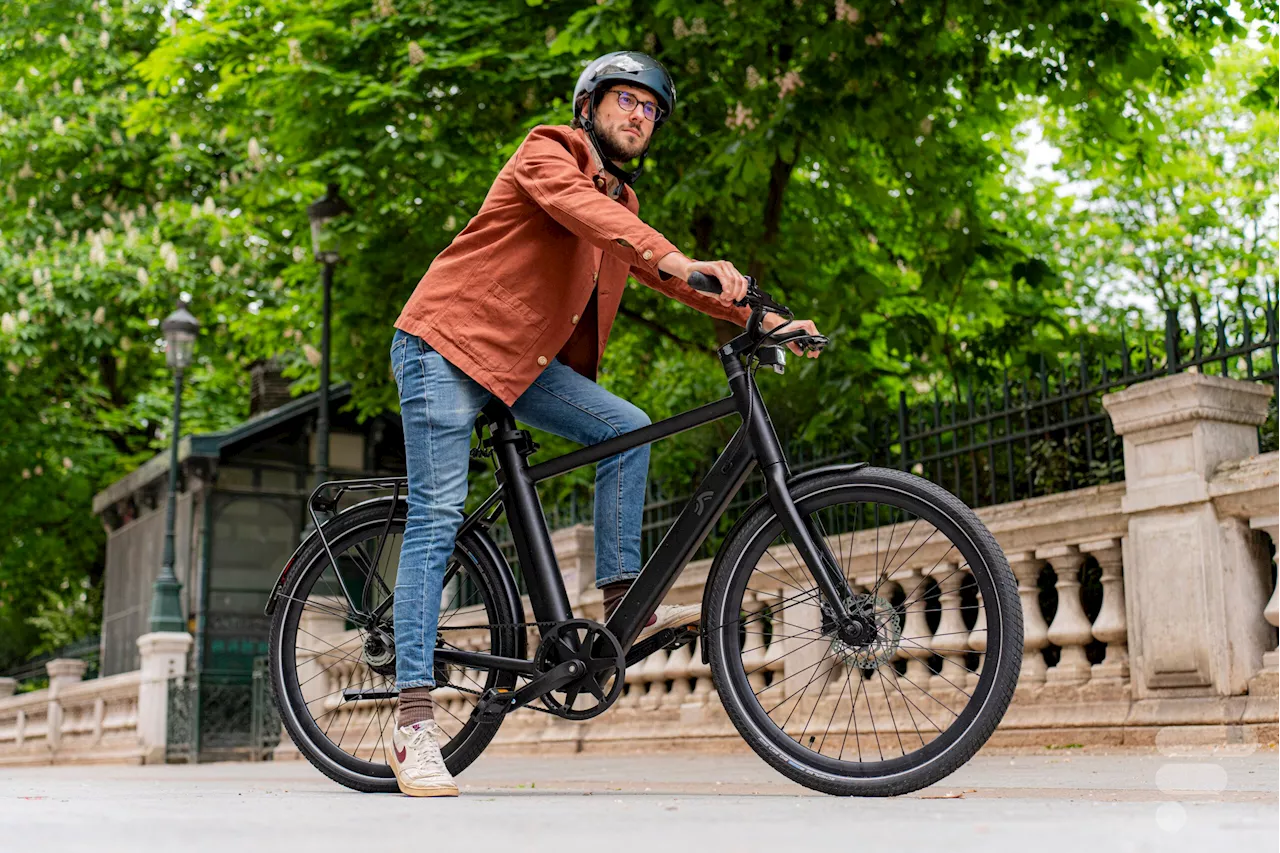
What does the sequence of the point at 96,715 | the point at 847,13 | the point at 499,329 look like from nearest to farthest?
1. the point at 499,329
2. the point at 847,13
3. the point at 96,715

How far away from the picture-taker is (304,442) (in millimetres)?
→ 22359

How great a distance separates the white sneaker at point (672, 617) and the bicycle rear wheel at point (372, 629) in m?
0.49

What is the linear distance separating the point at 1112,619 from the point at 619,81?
386cm

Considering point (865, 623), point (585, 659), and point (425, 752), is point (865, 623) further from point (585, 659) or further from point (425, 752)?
point (425, 752)

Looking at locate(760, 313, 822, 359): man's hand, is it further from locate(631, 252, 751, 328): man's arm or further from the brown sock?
the brown sock

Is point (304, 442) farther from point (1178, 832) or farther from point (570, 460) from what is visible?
point (1178, 832)

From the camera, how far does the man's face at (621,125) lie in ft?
→ 14.1

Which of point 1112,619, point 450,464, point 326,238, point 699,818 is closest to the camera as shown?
point 699,818

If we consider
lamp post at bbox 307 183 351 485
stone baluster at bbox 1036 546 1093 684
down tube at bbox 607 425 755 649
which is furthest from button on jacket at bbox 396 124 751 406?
lamp post at bbox 307 183 351 485

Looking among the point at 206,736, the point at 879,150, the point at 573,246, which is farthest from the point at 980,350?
the point at 206,736

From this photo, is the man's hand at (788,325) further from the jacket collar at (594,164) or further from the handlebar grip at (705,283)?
the jacket collar at (594,164)

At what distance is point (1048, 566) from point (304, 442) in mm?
16238

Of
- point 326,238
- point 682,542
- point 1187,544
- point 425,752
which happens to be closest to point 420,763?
point 425,752

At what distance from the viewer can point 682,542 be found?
4070 mm
